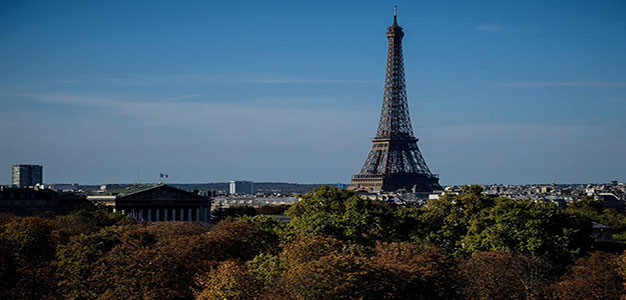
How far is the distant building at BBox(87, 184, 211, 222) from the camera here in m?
148

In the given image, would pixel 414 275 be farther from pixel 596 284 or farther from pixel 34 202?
pixel 34 202

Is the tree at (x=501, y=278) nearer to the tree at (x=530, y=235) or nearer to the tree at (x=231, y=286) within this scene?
the tree at (x=530, y=235)

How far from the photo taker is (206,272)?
57.7 metres

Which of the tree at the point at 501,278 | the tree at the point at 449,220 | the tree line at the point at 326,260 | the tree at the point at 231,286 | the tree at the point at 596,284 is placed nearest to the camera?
the tree at the point at 231,286

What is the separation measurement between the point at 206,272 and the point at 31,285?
11.6 meters

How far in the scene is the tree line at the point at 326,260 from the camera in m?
51.8

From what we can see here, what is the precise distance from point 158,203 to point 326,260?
10294 centimetres

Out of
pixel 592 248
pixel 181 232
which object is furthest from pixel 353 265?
pixel 592 248

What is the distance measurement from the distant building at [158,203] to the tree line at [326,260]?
58010mm

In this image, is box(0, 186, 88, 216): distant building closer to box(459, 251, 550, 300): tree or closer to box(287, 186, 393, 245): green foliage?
box(287, 186, 393, 245): green foliage

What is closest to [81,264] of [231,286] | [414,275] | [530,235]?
[231,286]

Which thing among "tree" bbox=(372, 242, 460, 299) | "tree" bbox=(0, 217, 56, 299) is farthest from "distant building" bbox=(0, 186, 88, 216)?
"tree" bbox=(372, 242, 460, 299)

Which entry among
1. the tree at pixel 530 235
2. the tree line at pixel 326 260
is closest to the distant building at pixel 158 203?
the tree line at pixel 326 260

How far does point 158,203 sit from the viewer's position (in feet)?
496
